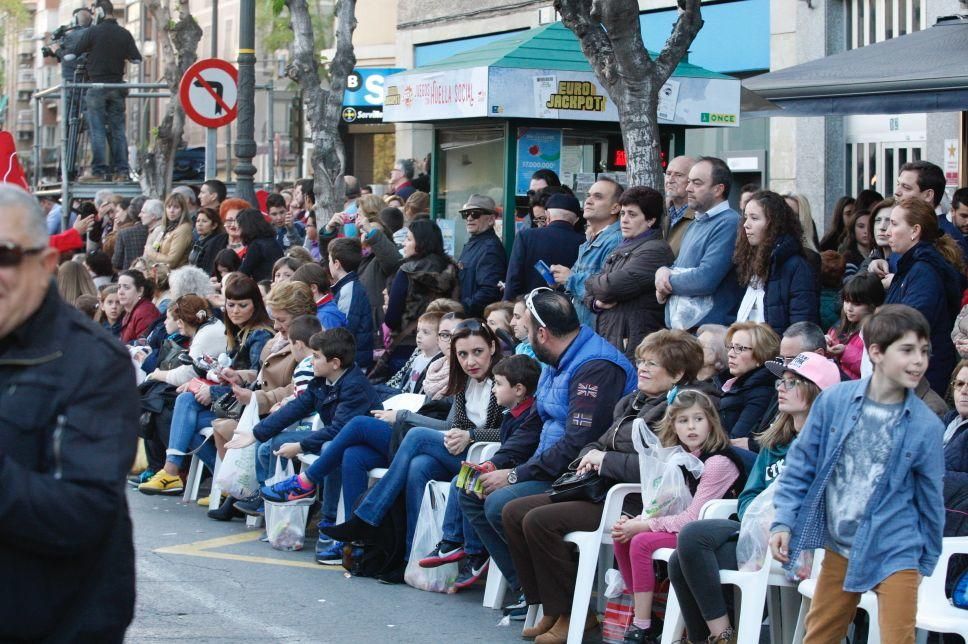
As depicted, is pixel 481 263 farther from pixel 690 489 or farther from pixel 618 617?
pixel 618 617

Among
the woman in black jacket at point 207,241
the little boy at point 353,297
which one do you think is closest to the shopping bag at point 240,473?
the little boy at point 353,297

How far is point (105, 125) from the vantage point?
21.0 metres

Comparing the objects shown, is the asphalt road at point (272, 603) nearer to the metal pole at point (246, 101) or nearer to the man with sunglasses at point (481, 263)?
the man with sunglasses at point (481, 263)

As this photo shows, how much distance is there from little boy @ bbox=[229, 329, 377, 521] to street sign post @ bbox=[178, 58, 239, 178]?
6660 millimetres

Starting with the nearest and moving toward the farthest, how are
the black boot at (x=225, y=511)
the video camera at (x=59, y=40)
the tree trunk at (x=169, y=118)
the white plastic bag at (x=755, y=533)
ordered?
the white plastic bag at (x=755, y=533)
the black boot at (x=225, y=511)
the video camera at (x=59, y=40)
the tree trunk at (x=169, y=118)

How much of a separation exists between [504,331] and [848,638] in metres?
3.57

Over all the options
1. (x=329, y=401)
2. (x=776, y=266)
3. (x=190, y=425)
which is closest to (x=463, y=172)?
(x=190, y=425)

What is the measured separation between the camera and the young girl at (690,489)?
700 centimetres

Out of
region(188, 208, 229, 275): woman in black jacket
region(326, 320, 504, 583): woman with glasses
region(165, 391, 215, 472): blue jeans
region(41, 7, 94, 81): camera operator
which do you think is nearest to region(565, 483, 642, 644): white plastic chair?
region(326, 320, 504, 583): woman with glasses

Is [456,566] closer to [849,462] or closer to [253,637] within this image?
[253,637]

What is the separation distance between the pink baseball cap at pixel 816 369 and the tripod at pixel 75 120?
15.8 metres

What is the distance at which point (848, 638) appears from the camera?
6949mm

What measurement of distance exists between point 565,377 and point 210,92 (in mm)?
9204

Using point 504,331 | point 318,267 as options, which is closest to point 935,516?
point 504,331
